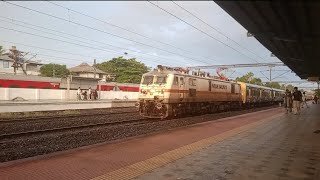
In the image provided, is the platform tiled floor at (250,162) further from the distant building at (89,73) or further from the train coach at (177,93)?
the distant building at (89,73)

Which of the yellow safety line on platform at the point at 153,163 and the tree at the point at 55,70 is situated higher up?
the tree at the point at 55,70

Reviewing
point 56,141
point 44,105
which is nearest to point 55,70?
point 44,105

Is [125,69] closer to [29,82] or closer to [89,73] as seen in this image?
[89,73]

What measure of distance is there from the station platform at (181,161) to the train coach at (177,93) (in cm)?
818

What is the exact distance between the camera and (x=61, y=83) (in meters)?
39.0

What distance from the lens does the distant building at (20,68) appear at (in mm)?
55375

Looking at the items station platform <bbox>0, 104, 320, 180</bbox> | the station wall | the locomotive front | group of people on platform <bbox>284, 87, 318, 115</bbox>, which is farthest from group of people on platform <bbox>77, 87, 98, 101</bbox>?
station platform <bbox>0, 104, 320, 180</bbox>

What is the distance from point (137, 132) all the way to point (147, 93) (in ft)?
21.1

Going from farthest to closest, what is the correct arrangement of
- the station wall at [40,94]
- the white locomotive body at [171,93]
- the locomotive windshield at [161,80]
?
the station wall at [40,94] < the locomotive windshield at [161,80] < the white locomotive body at [171,93]

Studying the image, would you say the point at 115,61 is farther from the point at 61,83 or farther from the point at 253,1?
the point at 253,1

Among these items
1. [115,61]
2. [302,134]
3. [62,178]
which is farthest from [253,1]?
[115,61]

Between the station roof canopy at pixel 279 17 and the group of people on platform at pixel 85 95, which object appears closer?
the station roof canopy at pixel 279 17

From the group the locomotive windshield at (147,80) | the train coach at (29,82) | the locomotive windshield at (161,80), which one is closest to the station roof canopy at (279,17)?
the locomotive windshield at (161,80)

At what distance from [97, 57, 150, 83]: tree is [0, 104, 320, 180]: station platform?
186 ft
